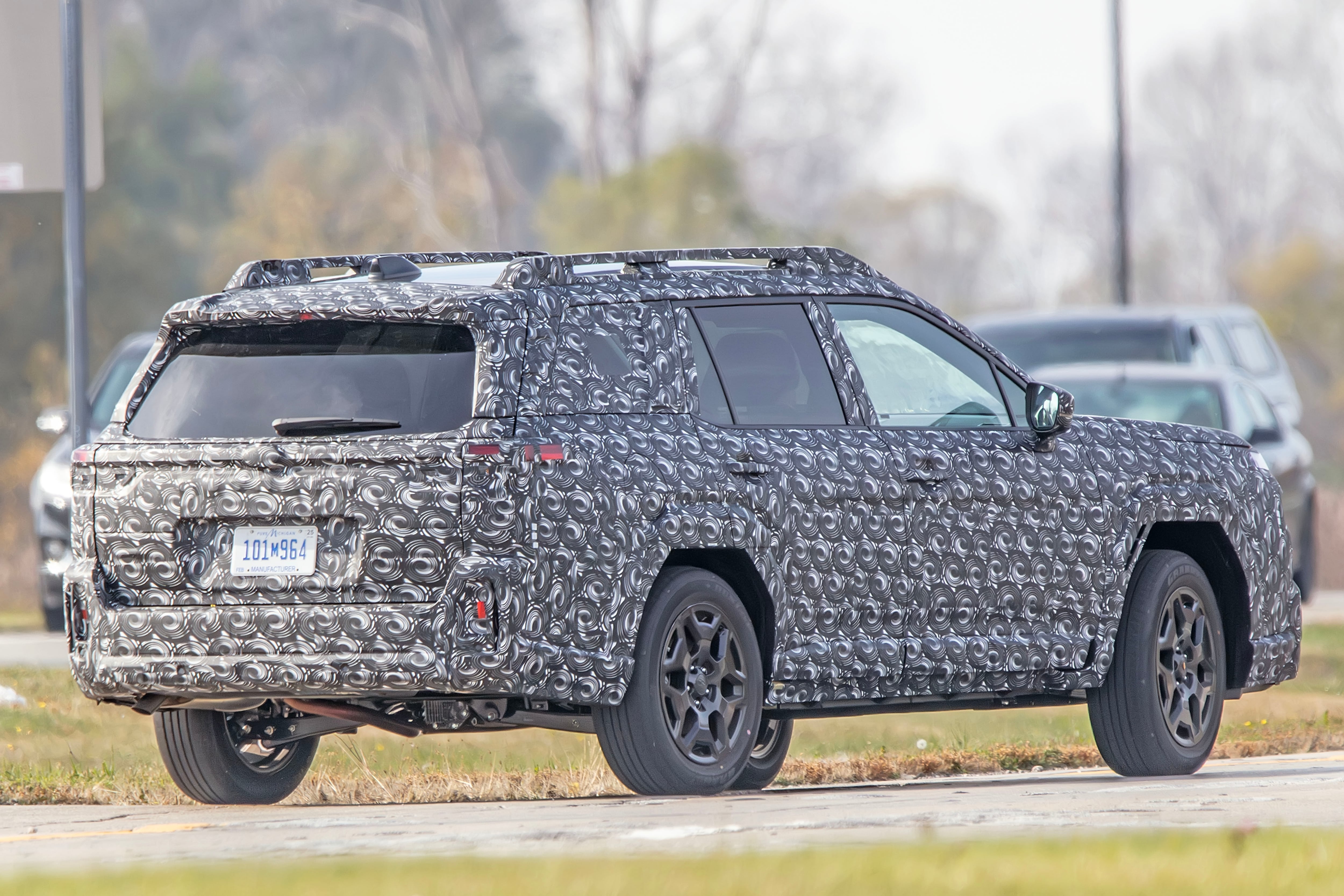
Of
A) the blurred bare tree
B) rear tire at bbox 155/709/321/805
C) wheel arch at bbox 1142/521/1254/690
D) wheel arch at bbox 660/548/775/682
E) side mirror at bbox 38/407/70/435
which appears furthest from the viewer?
the blurred bare tree

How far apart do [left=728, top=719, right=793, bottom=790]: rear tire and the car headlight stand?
9.03m

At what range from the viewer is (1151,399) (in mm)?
18156

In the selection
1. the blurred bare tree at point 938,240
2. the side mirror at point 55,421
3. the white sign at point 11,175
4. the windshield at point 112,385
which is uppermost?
the blurred bare tree at point 938,240

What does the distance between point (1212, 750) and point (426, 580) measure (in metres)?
4.48

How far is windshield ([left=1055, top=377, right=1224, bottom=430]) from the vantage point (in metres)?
17.8

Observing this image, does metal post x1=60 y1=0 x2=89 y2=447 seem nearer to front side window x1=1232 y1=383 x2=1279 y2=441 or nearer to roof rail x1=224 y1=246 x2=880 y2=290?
roof rail x1=224 y1=246 x2=880 y2=290

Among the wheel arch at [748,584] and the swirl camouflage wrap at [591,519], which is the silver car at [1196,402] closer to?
the swirl camouflage wrap at [591,519]

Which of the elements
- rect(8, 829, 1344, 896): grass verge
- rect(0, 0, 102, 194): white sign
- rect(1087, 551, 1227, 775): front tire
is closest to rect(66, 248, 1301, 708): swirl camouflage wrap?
rect(1087, 551, 1227, 775): front tire

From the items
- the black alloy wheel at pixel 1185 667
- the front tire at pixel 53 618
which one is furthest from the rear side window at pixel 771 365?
the front tire at pixel 53 618

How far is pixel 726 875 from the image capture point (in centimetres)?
562

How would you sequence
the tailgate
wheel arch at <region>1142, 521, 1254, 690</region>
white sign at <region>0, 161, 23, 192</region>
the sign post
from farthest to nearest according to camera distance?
white sign at <region>0, 161, 23, 192</region>
the sign post
wheel arch at <region>1142, 521, 1254, 690</region>
the tailgate

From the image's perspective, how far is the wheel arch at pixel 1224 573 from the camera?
977cm

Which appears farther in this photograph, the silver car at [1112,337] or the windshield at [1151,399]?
the silver car at [1112,337]

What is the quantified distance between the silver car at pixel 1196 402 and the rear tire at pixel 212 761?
980cm
